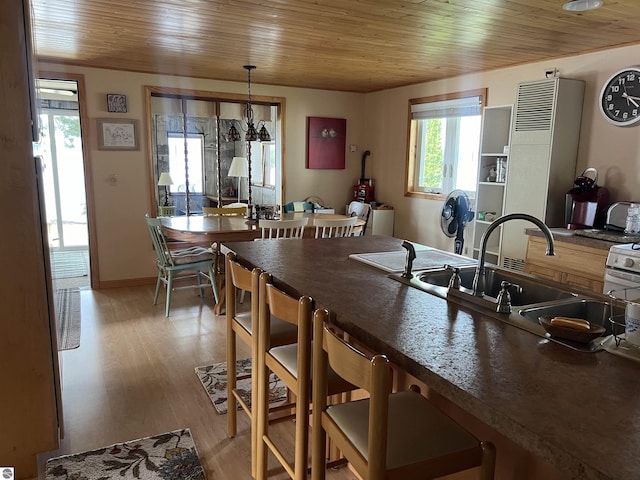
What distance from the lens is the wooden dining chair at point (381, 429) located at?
112cm

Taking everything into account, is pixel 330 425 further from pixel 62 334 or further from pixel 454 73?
pixel 454 73

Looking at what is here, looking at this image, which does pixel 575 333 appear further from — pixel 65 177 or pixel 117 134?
pixel 65 177

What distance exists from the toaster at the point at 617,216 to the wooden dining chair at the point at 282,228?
90.0 inches

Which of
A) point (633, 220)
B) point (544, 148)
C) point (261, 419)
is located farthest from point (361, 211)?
point (261, 419)

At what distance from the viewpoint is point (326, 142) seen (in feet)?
20.2

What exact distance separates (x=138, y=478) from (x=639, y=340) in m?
1.99

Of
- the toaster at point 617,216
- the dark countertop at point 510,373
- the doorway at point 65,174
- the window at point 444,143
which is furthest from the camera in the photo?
the doorway at point 65,174

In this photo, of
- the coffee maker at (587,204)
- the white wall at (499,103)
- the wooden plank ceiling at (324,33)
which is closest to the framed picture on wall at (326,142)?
the white wall at (499,103)

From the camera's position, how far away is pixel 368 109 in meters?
6.31

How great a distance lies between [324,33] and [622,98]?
2.24 m

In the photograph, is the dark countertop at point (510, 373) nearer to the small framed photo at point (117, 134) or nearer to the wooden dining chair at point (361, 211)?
the wooden dining chair at point (361, 211)

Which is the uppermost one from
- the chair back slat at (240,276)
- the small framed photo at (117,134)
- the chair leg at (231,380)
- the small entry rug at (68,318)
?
the small framed photo at (117,134)

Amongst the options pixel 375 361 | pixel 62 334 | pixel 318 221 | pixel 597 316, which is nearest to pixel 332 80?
pixel 318 221

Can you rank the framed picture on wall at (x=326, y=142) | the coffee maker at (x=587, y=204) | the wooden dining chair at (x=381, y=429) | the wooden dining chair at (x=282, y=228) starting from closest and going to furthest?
the wooden dining chair at (x=381, y=429), the coffee maker at (x=587, y=204), the wooden dining chair at (x=282, y=228), the framed picture on wall at (x=326, y=142)
